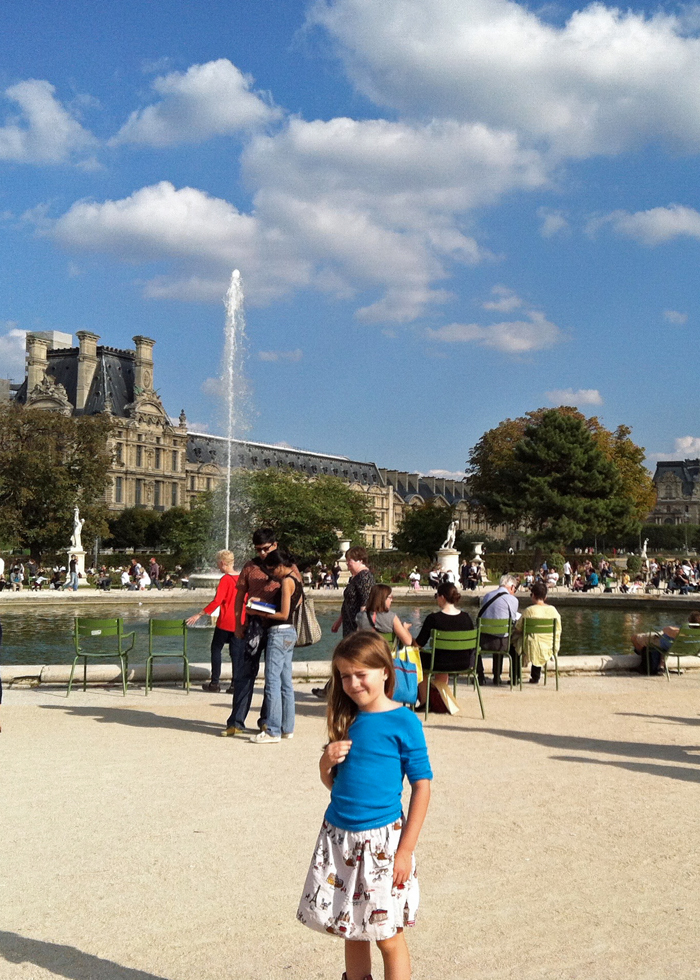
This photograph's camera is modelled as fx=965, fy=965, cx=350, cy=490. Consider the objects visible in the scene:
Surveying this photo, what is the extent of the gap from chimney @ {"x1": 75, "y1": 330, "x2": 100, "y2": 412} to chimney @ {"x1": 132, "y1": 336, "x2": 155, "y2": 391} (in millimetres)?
4164

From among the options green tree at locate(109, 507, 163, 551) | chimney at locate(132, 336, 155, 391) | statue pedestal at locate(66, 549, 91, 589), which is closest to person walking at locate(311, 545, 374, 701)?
statue pedestal at locate(66, 549, 91, 589)

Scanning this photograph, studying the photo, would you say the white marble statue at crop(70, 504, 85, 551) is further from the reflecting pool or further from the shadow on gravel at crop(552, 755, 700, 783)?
the shadow on gravel at crop(552, 755, 700, 783)

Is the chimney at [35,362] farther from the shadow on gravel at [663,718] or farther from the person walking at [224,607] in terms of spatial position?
the shadow on gravel at [663,718]

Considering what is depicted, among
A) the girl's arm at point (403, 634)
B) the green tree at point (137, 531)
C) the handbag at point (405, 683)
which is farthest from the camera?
the green tree at point (137, 531)

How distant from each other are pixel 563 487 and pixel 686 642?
128 ft

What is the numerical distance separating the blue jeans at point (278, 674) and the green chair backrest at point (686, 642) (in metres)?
5.62

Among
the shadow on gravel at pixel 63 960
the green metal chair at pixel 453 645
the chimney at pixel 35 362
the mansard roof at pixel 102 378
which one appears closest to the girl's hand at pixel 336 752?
the shadow on gravel at pixel 63 960

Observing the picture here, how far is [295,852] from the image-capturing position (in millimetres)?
4871

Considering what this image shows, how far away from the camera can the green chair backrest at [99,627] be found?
9.95 meters

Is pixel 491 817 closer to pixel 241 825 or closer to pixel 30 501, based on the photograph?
pixel 241 825

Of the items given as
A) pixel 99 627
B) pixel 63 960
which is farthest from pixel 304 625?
pixel 63 960

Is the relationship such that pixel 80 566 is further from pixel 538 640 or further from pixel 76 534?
pixel 538 640

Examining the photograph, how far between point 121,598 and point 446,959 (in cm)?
2711

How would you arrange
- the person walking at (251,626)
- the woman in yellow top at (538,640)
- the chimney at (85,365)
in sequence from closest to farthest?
the person walking at (251,626), the woman in yellow top at (538,640), the chimney at (85,365)
